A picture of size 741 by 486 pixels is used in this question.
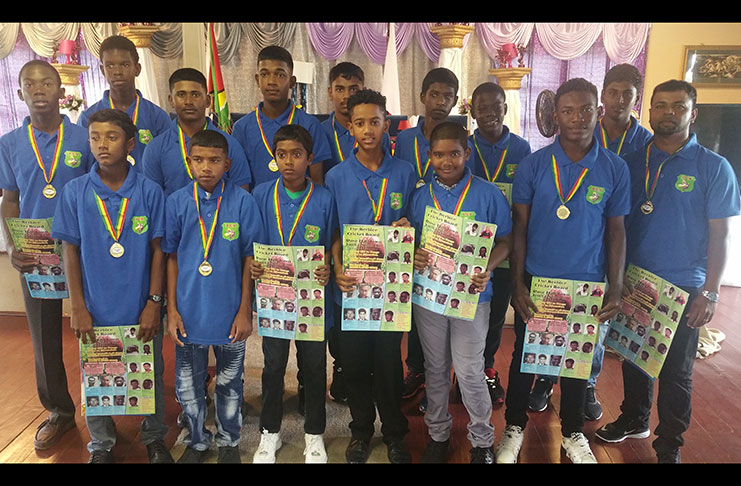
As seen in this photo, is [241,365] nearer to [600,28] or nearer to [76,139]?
[76,139]

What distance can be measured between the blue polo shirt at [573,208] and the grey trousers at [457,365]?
381mm

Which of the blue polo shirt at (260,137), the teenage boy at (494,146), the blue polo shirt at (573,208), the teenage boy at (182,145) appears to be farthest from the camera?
the teenage boy at (494,146)

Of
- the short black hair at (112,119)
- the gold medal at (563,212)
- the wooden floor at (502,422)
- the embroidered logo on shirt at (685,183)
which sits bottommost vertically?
the wooden floor at (502,422)

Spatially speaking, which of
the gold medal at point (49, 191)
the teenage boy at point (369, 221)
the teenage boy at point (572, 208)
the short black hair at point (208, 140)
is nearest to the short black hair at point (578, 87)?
the teenage boy at point (572, 208)

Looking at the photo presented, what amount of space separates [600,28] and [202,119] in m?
6.81

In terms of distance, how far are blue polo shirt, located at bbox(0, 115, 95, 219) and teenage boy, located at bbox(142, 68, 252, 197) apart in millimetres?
323

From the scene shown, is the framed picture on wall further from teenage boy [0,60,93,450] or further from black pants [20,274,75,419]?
black pants [20,274,75,419]

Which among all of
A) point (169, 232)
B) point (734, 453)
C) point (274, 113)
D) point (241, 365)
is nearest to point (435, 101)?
point (274, 113)

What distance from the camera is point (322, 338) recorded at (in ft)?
7.88

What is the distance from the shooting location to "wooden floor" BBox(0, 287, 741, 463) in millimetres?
2684

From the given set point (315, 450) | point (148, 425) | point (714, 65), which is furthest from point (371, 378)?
point (714, 65)

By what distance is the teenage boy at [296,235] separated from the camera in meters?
2.31

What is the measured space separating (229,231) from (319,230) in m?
0.39

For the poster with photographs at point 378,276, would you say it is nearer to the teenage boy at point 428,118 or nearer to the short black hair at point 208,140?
the teenage boy at point 428,118
